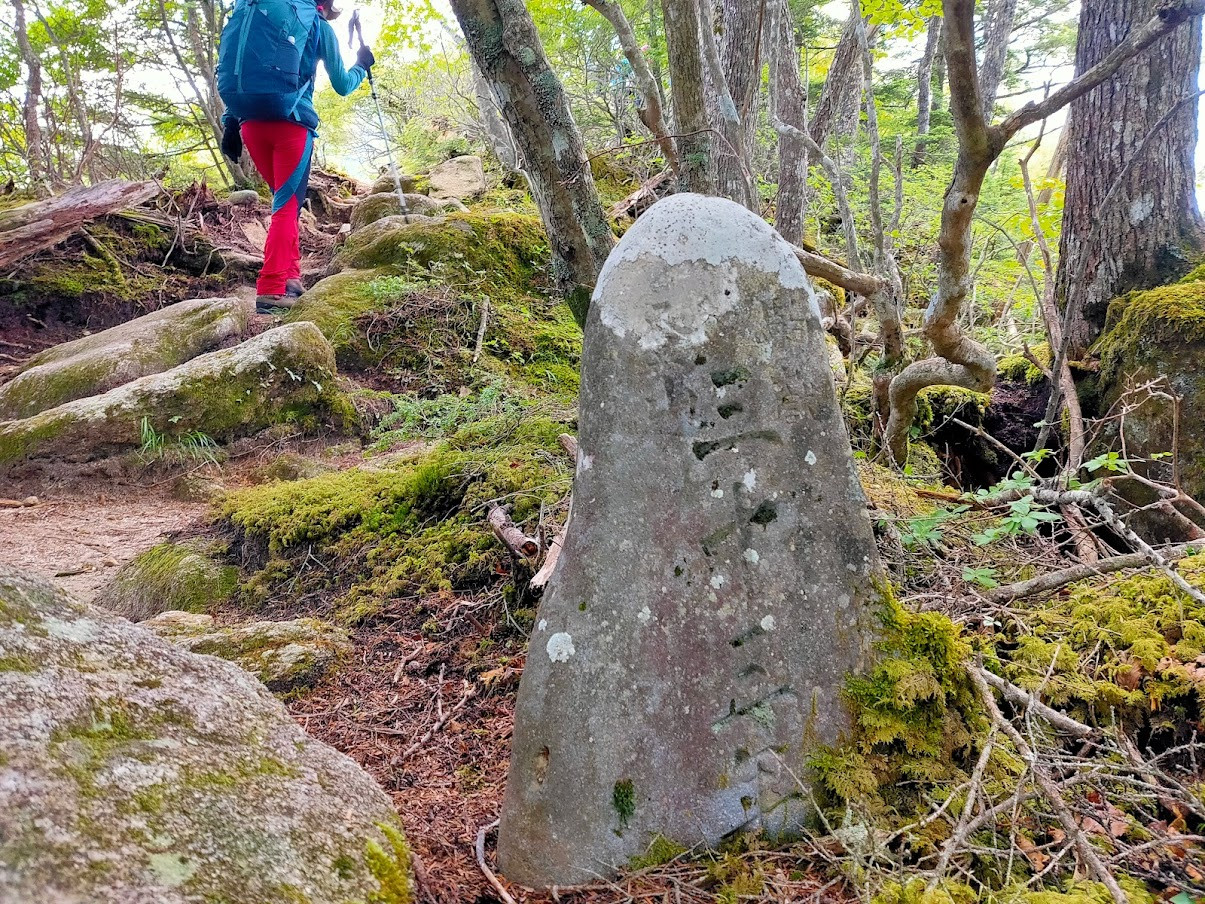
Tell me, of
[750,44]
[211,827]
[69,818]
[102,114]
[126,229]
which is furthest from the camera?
[102,114]

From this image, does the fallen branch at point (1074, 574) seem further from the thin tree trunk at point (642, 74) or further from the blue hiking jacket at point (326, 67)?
the blue hiking jacket at point (326, 67)

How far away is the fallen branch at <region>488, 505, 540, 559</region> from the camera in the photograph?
3193 mm

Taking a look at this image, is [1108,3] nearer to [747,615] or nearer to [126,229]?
[747,615]

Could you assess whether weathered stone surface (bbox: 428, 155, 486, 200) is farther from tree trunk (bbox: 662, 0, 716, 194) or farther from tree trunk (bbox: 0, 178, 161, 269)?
tree trunk (bbox: 662, 0, 716, 194)

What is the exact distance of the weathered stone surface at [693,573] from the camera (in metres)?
1.78

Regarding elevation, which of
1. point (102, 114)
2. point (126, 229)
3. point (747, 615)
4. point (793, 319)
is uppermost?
→ point (102, 114)

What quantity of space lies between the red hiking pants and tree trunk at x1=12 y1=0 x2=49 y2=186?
7.41 meters

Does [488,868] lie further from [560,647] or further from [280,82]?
[280,82]

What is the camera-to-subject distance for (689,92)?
4004mm

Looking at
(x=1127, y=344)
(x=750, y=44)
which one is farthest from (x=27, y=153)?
(x=1127, y=344)

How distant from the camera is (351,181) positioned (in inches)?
625

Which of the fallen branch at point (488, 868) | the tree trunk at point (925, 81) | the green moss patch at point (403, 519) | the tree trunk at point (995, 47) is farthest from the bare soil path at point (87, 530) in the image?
the tree trunk at point (925, 81)

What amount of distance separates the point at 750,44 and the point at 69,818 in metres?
5.57

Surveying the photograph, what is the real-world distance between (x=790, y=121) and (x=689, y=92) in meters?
4.02
